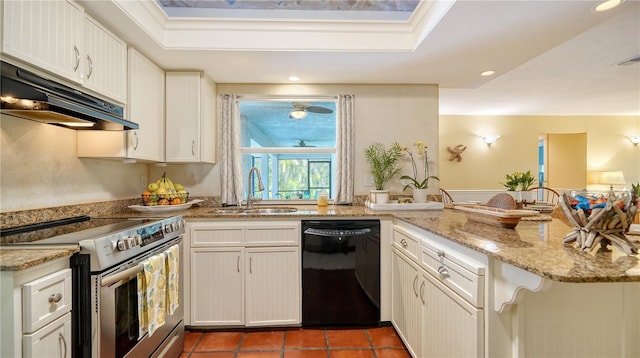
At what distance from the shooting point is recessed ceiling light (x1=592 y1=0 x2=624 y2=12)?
1.58 metres

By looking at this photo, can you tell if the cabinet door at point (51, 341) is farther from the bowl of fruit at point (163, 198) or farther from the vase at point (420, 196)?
the vase at point (420, 196)

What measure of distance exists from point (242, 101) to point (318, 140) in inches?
34.1

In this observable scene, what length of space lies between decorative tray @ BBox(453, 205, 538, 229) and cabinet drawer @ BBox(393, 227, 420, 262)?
0.38m

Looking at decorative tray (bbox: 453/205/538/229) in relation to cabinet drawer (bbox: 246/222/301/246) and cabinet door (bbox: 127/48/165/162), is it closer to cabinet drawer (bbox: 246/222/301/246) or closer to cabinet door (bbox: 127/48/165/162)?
cabinet drawer (bbox: 246/222/301/246)

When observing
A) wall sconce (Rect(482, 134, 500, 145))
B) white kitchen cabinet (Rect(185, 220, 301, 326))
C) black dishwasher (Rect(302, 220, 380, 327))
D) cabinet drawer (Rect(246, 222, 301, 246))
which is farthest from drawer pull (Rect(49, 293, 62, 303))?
wall sconce (Rect(482, 134, 500, 145))

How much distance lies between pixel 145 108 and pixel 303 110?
56.3 inches

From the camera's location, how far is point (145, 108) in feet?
7.63

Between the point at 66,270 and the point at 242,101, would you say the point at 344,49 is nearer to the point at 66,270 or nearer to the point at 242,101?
the point at 242,101

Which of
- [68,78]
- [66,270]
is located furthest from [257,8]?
[66,270]

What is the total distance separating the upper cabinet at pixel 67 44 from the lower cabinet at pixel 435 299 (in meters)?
2.14

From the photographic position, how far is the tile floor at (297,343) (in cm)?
202

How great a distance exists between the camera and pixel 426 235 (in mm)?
1755

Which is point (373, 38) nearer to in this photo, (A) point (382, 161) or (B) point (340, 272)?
(A) point (382, 161)

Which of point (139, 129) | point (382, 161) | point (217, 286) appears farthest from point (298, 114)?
point (217, 286)
